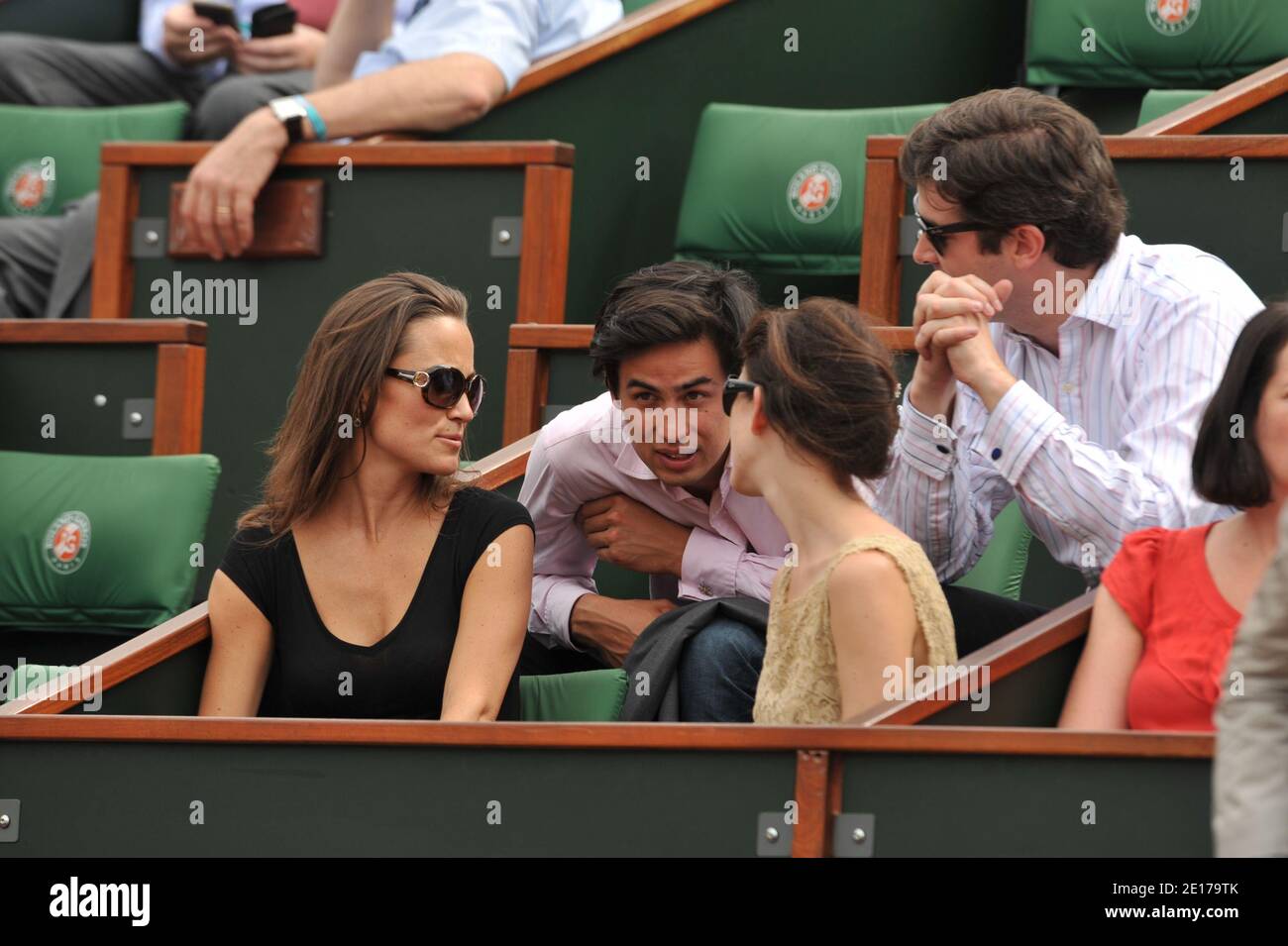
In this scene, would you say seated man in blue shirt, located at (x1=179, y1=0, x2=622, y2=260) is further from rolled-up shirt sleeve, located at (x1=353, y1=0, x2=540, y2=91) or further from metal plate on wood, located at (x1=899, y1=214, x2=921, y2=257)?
metal plate on wood, located at (x1=899, y1=214, x2=921, y2=257)

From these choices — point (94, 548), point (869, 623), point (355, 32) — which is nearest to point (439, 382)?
point (869, 623)

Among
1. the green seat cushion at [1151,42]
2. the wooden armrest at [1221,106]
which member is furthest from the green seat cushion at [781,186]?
the wooden armrest at [1221,106]

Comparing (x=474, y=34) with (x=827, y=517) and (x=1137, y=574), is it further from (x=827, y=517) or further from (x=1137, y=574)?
(x=1137, y=574)

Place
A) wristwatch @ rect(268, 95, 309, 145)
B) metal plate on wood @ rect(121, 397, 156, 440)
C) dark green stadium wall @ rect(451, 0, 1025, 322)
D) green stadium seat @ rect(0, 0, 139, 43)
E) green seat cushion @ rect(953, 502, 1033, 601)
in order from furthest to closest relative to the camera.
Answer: green stadium seat @ rect(0, 0, 139, 43) < dark green stadium wall @ rect(451, 0, 1025, 322) < wristwatch @ rect(268, 95, 309, 145) < metal plate on wood @ rect(121, 397, 156, 440) < green seat cushion @ rect(953, 502, 1033, 601)

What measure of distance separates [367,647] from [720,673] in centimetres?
42

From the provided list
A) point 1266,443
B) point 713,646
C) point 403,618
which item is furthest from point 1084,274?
point 403,618

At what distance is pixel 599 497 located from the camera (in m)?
2.55

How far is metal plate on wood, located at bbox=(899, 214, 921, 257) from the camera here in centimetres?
297

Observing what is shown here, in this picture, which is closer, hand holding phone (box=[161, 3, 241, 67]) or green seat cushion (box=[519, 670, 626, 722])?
green seat cushion (box=[519, 670, 626, 722])

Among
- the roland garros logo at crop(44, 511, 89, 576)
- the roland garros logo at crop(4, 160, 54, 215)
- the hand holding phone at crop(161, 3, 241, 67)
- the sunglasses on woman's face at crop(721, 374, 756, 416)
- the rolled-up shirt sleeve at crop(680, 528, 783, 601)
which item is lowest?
the roland garros logo at crop(44, 511, 89, 576)

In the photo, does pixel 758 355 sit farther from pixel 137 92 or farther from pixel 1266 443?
pixel 137 92

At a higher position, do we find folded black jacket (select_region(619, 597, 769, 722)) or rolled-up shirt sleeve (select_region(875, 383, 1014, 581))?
rolled-up shirt sleeve (select_region(875, 383, 1014, 581))

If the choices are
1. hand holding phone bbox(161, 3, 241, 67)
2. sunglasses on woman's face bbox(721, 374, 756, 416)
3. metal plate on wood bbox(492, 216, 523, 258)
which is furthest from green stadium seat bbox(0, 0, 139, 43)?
sunglasses on woman's face bbox(721, 374, 756, 416)

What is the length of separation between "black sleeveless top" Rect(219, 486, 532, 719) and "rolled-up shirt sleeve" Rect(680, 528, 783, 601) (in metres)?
0.23
